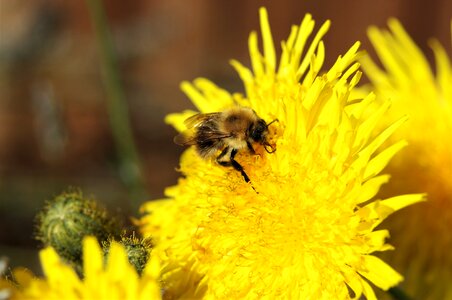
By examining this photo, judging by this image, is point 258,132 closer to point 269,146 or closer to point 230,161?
point 269,146

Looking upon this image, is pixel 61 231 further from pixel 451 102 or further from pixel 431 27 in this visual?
pixel 431 27

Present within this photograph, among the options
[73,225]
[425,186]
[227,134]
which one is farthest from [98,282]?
[425,186]

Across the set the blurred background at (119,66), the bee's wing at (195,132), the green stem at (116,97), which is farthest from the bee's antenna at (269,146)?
the blurred background at (119,66)

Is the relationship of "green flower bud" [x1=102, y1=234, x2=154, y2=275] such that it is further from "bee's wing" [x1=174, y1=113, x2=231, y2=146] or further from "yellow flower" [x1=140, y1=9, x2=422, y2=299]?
"bee's wing" [x1=174, y1=113, x2=231, y2=146]

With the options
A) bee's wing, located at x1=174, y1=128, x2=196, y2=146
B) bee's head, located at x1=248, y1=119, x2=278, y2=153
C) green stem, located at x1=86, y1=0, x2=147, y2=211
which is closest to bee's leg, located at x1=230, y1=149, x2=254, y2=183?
bee's head, located at x1=248, y1=119, x2=278, y2=153

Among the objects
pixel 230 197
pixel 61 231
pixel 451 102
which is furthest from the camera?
pixel 451 102

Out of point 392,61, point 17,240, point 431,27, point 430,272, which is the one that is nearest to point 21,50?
point 17,240

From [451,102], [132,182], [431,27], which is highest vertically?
[431,27]
